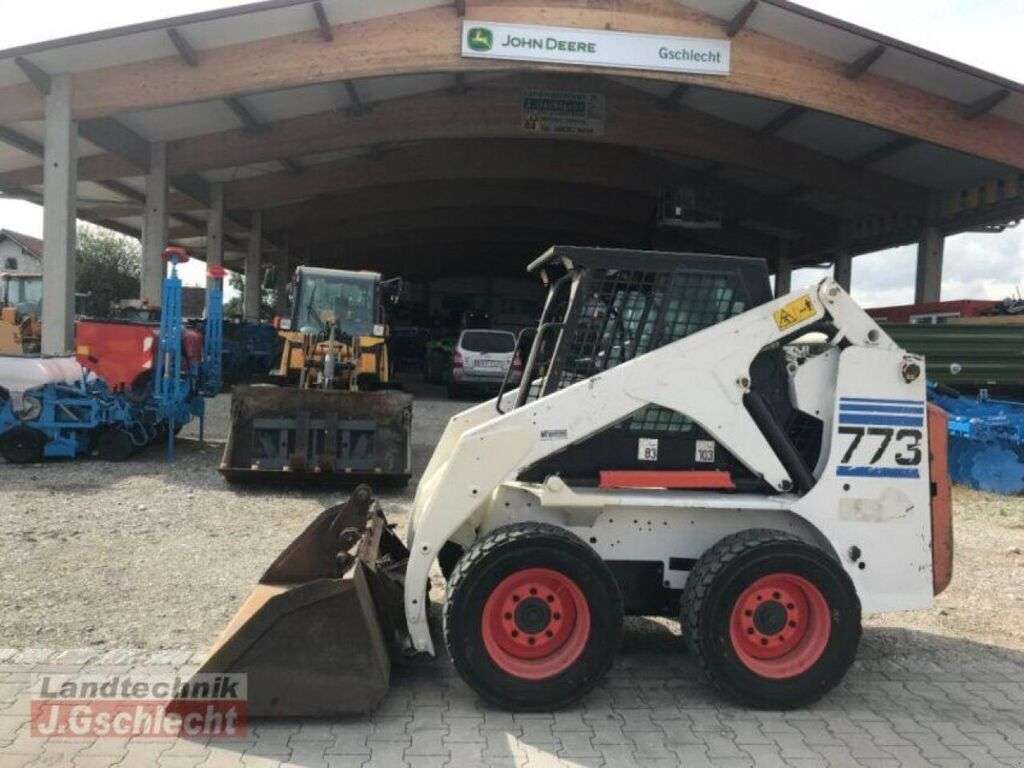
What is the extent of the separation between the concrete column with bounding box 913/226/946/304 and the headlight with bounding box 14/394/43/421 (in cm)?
1901

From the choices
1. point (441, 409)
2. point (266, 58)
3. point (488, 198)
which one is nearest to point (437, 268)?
point (488, 198)

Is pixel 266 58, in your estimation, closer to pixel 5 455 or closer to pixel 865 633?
pixel 5 455

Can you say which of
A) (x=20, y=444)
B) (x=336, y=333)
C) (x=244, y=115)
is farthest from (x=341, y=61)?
(x=20, y=444)

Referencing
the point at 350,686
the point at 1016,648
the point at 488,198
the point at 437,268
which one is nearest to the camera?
the point at 350,686

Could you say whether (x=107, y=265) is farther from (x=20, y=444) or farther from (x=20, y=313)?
(x=20, y=444)

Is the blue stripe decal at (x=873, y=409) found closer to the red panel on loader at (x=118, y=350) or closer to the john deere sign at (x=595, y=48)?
the red panel on loader at (x=118, y=350)

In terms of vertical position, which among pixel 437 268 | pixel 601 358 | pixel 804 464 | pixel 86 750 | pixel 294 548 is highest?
pixel 437 268

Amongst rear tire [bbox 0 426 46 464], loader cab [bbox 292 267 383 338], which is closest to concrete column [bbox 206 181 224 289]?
loader cab [bbox 292 267 383 338]

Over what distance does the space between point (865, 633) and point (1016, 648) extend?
2.84 ft

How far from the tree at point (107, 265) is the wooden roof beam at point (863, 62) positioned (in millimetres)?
45798

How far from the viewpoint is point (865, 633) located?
5.37 metres

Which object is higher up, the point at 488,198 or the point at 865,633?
the point at 488,198

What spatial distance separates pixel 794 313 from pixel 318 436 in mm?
5996

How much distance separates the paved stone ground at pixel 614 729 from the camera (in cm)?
360
